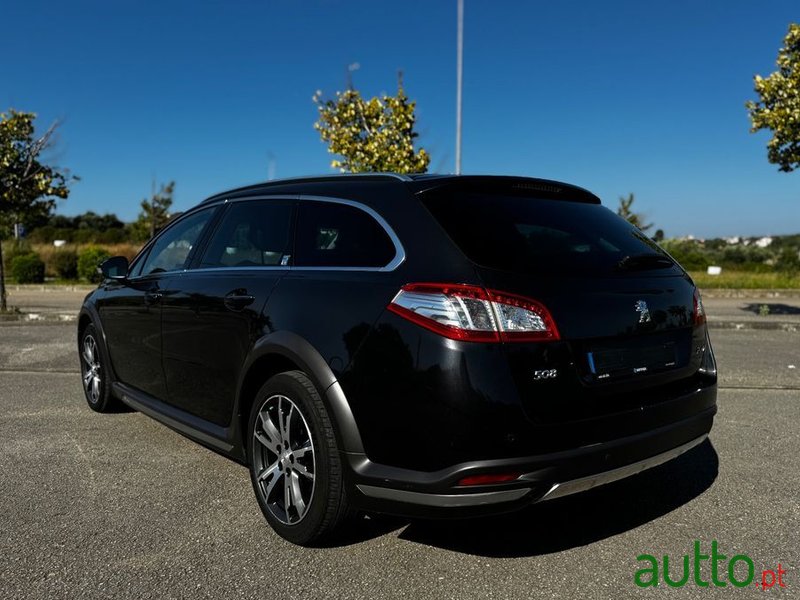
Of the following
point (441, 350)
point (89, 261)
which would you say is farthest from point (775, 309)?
point (89, 261)

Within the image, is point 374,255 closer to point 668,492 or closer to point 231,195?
point 231,195

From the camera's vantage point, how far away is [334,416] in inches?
111

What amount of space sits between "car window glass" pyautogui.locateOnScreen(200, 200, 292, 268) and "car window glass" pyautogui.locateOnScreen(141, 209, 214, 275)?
12.1 inches

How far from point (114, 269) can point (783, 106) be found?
11.9m

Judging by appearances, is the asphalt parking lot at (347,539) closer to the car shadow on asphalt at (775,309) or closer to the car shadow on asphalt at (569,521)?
the car shadow on asphalt at (569,521)

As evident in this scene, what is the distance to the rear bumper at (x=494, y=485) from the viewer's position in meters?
2.54

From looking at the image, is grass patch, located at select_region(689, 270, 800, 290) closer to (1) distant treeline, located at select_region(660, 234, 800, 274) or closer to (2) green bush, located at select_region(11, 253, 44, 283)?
(1) distant treeline, located at select_region(660, 234, 800, 274)

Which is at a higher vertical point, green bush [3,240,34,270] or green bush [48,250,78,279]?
green bush [3,240,34,270]

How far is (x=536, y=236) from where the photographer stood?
9.64 ft

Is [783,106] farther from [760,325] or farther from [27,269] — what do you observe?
[27,269]

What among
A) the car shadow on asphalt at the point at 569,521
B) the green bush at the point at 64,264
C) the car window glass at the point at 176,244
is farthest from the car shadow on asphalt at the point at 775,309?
the green bush at the point at 64,264

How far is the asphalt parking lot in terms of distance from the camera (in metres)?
2.74

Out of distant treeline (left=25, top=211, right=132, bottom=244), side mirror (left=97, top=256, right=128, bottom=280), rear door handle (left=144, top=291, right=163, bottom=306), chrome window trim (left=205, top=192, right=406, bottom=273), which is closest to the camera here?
chrome window trim (left=205, top=192, right=406, bottom=273)

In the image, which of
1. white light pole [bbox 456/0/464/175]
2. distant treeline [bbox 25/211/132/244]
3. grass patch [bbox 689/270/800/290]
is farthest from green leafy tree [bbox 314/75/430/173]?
distant treeline [bbox 25/211/132/244]
